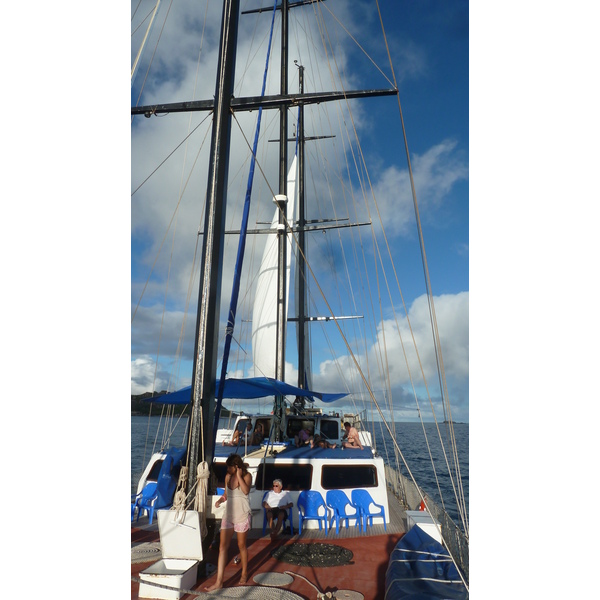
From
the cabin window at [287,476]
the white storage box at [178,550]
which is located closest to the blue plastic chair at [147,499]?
the cabin window at [287,476]

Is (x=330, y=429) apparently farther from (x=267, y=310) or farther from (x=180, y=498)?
(x=180, y=498)

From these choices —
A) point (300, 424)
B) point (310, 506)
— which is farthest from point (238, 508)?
point (300, 424)

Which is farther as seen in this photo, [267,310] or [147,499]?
[267,310]

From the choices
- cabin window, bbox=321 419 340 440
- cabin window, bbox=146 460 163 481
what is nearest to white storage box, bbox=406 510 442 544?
cabin window, bbox=146 460 163 481

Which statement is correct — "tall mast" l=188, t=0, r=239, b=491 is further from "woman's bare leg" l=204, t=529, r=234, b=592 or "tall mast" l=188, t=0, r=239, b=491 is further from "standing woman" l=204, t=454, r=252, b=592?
"woman's bare leg" l=204, t=529, r=234, b=592

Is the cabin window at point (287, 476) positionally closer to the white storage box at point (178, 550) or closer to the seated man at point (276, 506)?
the seated man at point (276, 506)

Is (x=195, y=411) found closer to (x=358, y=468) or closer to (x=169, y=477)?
(x=169, y=477)

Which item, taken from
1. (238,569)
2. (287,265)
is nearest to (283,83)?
(287,265)

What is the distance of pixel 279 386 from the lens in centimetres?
927

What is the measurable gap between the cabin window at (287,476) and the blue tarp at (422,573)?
105 inches

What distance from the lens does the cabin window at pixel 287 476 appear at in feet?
23.2

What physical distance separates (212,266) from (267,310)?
10.5 meters

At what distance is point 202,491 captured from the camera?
4191 mm
